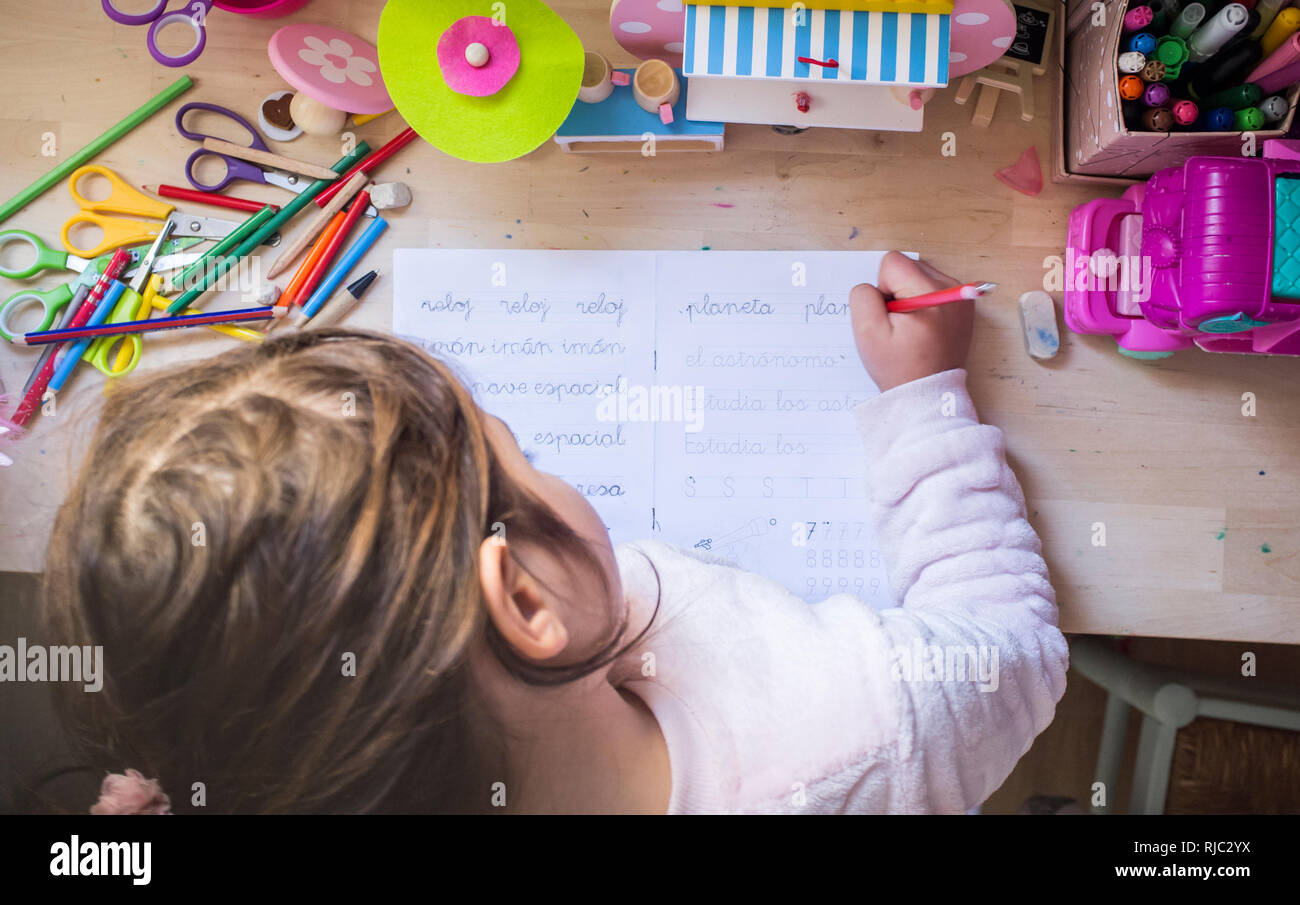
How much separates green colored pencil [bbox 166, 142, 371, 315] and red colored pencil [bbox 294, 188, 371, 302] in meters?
0.03

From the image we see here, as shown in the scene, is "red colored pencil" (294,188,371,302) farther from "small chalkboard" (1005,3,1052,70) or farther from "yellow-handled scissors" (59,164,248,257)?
"small chalkboard" (1005,3,1052,70)

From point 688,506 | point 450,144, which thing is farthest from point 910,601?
point 450,144

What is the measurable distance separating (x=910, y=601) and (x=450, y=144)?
0.55 metres

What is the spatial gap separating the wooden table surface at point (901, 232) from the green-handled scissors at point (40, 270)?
15mm

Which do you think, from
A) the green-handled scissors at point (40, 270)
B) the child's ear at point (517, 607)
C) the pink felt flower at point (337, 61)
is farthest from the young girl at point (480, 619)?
the pink felt flower at point (337, 61)

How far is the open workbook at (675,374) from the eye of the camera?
0.71 m

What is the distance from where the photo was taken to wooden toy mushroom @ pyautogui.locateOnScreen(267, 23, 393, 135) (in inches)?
26.3

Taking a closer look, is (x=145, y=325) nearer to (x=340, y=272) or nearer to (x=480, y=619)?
(x=340, y=272)

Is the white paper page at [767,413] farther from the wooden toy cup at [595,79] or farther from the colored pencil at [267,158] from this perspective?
the colored pencil at [267,158]

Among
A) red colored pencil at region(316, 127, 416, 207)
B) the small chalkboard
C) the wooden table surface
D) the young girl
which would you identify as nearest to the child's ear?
the young girl

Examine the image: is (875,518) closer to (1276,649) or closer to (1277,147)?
(1277,147)

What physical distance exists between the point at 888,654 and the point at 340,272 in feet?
1.92

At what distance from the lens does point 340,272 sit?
0.71 m
